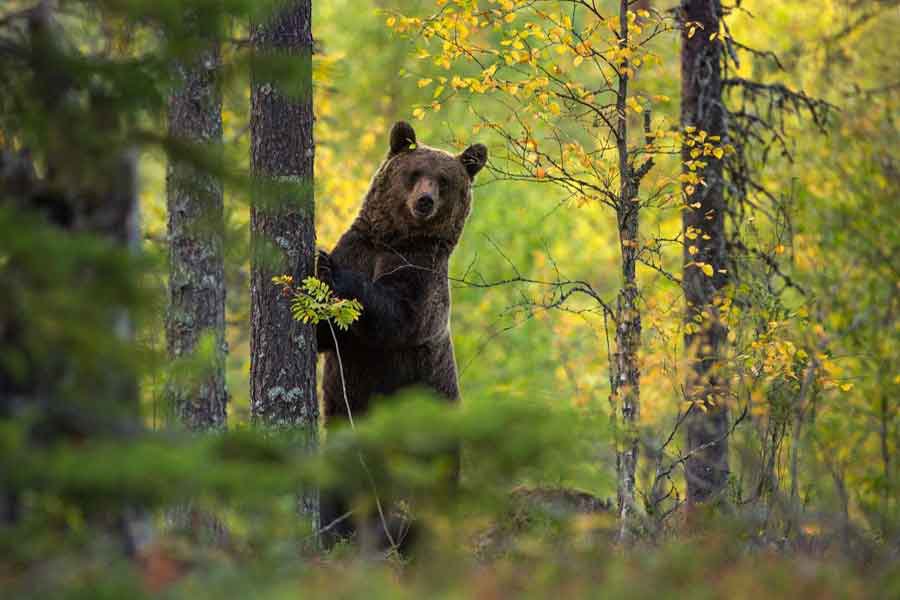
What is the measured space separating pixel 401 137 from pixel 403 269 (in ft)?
3.53

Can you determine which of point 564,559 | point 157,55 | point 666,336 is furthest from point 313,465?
point 666,336

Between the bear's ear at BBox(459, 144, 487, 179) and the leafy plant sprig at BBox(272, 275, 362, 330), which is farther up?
the bear's ear at BBox(459, 144, 487, 179)

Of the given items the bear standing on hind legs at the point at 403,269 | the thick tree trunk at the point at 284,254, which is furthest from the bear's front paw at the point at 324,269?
the bear standing on hind legs at the point at 403,269

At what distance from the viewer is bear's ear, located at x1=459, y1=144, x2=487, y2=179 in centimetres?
854

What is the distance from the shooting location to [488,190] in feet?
63.5

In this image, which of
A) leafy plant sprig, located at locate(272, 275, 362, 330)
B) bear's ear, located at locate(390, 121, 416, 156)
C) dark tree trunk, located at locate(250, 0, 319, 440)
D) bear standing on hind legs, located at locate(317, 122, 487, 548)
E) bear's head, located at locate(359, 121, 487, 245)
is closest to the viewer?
leafy plant sprig, located at locate(272, 275, 362, 330)

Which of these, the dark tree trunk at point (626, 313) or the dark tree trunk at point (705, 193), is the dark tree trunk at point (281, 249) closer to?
the dark tree trunk at point (626, 313)

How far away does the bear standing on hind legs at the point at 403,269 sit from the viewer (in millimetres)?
7938

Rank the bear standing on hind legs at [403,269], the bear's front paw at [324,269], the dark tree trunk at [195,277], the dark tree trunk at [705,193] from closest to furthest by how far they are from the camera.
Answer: the bear's front paw at [324,269] → the dark tree trunk at [195,277] → the bear standing on hind legs at [403,269] → the dark tree trunk at [705,193]

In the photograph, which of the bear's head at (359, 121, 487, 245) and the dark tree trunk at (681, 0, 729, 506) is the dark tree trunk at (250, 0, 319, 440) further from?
the dark tree trunk at (681, 0, 729, 506)

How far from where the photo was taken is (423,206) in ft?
26.2

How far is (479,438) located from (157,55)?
1.68 meters

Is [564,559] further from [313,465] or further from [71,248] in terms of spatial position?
[71,248]

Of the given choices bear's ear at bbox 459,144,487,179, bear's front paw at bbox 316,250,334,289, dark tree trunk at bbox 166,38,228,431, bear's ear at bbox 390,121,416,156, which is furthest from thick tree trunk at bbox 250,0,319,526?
bear's ear at bbox 459,144,487,179
